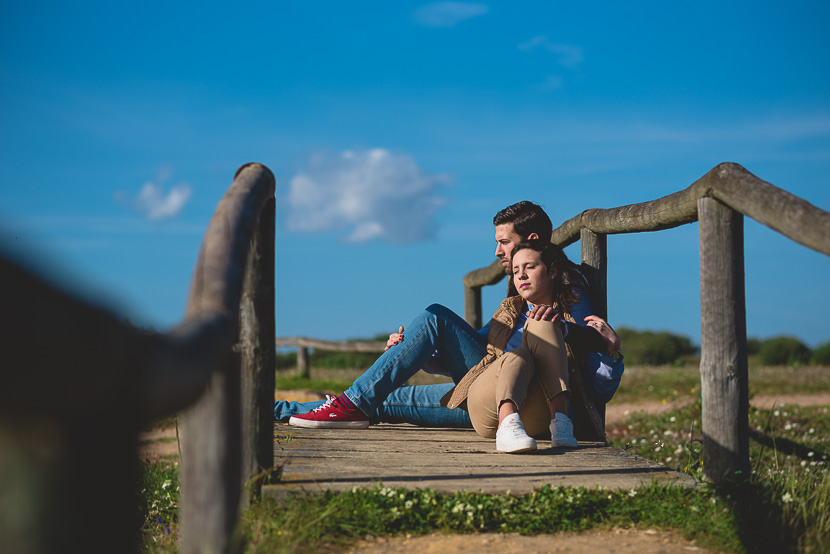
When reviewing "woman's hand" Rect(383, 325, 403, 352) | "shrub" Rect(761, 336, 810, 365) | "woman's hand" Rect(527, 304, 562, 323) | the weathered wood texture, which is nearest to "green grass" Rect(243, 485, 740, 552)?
the weathered wood texture

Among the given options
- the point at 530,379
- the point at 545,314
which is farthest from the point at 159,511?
the point at 545,314

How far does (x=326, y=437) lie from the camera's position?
3.86 meters

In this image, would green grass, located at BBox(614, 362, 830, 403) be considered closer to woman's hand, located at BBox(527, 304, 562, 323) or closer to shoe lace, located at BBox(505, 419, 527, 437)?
woman's hand, located at BBox(527, 304, 562, 323)

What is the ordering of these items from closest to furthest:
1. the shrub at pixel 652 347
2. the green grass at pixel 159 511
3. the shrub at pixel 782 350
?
the green grass at pixel 159 511 < the shrub at pixel 652 347 < the shrub at pixel 782 350

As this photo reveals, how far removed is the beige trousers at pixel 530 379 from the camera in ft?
11.2

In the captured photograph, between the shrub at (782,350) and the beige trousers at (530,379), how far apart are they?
20487mm

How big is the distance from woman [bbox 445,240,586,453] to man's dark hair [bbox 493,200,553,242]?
11 cm

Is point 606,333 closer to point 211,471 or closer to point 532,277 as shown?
point 532,277

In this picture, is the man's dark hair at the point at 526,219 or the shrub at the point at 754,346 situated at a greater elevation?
the man's dark hair at the point at 526,219

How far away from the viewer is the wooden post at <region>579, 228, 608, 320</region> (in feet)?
14.6

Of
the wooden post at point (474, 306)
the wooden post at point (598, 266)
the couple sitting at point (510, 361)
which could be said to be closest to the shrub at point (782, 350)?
the wooden post at point (474, 306)

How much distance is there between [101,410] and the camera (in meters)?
1.18

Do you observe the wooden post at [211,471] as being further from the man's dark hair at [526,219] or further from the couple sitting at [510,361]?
the man's dark hair at [526,219]

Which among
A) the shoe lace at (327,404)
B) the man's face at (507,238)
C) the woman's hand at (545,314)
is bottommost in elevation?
the shoe lace at (327,404)
